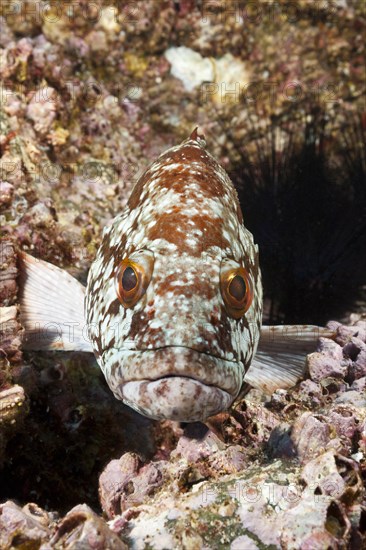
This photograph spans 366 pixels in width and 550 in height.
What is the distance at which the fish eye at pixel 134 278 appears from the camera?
2.93 metres

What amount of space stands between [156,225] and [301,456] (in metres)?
1.65

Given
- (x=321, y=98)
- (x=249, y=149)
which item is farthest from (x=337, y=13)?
(x=249, y=149)

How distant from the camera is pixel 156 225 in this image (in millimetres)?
3256

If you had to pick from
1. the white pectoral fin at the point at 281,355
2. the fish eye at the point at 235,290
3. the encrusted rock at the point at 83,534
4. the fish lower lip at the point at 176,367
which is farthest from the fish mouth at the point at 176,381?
the white pectoral fin at the point at 281,355

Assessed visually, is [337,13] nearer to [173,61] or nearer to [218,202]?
[173,61]

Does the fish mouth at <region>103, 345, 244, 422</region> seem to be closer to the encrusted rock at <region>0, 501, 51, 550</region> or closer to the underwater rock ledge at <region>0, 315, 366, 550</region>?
the underwater rock ledge at <region>0, 315, 366, 550</region>

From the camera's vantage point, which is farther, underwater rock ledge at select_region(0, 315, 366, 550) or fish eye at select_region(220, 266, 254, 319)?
fish eye at select_region(220, 266, 254, 319)

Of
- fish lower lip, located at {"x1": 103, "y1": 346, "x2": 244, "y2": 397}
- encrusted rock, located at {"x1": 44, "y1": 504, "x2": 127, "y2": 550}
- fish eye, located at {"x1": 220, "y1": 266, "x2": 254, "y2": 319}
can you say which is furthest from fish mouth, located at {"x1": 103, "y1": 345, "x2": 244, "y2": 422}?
encrusted rock, located at {"x1": 44, "y1": 504, "x2": 127, "y2": 550}

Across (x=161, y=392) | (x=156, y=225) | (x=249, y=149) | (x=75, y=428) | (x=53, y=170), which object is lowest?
(x=75, y=428)

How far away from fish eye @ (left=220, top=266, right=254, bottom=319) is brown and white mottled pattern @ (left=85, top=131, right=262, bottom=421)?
4cm

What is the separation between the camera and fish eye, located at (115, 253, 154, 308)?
2926 millimetres

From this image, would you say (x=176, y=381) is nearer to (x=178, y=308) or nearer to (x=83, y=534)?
(x=178, y=308)

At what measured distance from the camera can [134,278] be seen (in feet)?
9.65

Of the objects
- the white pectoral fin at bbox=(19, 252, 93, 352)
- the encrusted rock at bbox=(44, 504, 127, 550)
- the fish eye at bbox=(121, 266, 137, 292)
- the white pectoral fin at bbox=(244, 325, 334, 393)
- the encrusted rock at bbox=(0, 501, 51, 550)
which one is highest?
the fish eye at bbox=(121, 266, 137, 292)
